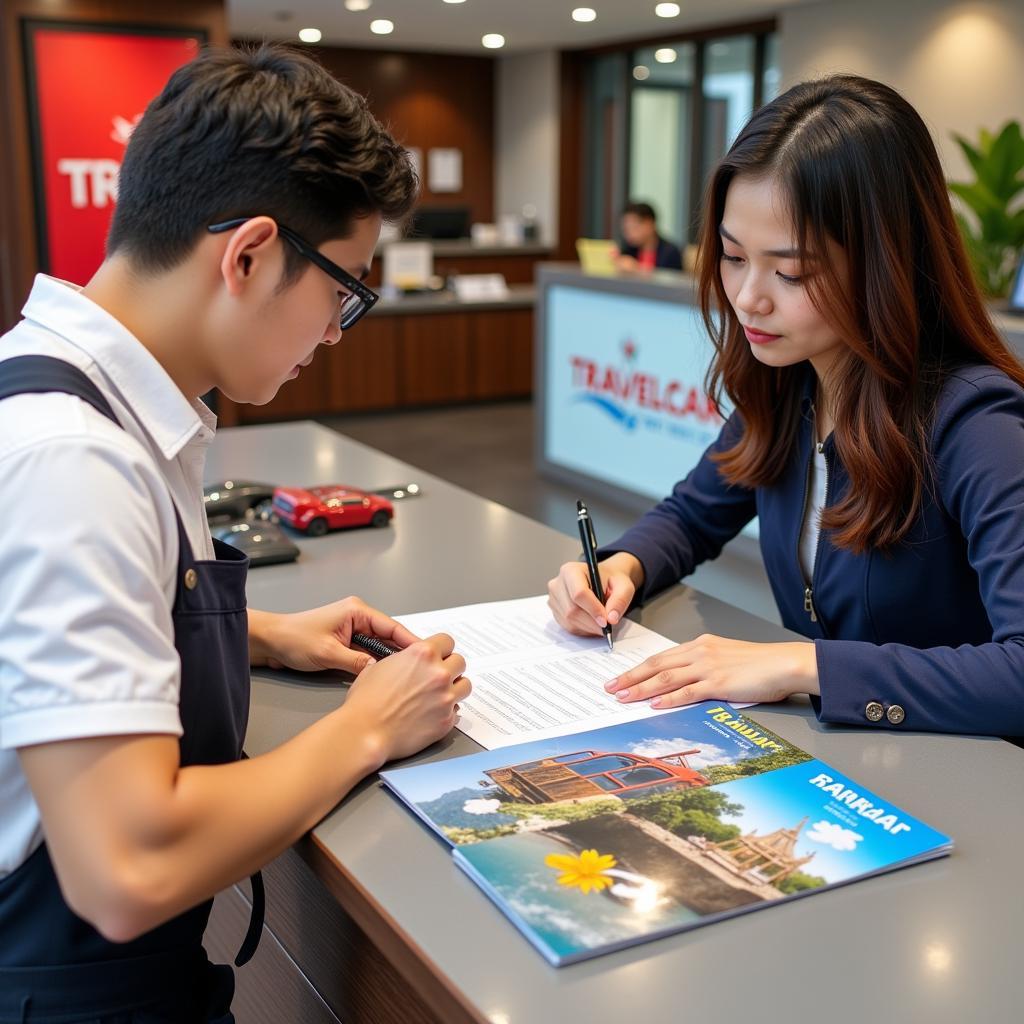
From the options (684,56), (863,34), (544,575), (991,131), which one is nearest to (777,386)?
(544,575)

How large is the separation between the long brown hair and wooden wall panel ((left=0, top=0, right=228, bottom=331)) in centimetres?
523

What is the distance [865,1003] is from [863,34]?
865 cm

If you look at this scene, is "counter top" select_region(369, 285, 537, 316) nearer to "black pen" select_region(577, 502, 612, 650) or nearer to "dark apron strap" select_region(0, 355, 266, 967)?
"black pen" select_region(577, 502, 612, 650)

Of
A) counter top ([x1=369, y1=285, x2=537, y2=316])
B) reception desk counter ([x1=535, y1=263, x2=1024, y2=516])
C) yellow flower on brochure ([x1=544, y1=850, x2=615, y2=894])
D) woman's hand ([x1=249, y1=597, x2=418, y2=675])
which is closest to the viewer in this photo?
yellow flower on brochure ([x1=544, y1=850, x2=615, y2=894])

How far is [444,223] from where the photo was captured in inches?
386

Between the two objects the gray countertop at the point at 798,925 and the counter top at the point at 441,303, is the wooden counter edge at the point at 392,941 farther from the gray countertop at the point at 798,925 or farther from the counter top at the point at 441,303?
the counter top at the point at 441,303

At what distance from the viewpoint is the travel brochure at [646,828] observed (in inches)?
32.6

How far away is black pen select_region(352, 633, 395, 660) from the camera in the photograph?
130 centimetres

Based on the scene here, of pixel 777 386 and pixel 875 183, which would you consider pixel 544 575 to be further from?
pixel 875 183

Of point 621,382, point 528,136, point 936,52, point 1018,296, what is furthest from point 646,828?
point 528,136

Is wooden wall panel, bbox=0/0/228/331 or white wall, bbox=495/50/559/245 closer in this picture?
wooden wall panel, bbox=0/0/228/331

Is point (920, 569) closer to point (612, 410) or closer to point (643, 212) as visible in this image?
point (612, 410)

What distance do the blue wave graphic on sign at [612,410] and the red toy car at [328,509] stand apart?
352cm

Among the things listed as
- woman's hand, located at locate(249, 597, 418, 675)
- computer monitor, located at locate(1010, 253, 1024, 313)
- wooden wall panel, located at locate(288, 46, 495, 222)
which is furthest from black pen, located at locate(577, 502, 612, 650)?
wooden wall panel, located at locate(288, 46, 495, 222)
